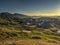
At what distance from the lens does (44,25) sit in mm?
166500

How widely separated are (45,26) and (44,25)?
11.2 feet

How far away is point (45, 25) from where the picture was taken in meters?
166

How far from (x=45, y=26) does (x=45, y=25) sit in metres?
2.53

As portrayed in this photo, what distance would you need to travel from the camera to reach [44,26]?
6427 inches

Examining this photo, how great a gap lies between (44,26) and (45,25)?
2.74 metres

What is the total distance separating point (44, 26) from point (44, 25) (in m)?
3.36

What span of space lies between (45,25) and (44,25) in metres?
1.20

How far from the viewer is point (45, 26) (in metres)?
163

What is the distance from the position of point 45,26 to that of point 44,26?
877 mm
